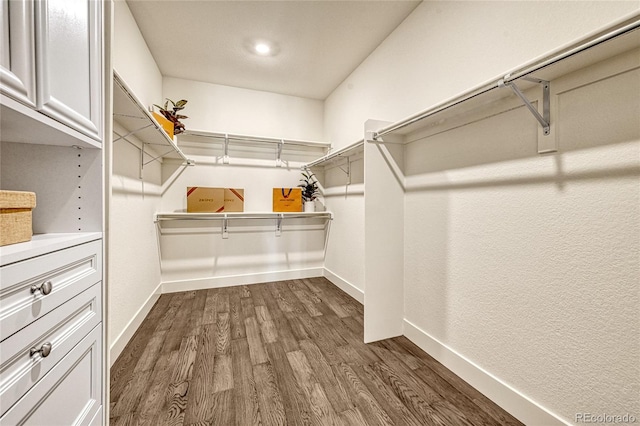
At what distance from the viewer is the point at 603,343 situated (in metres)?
0.93

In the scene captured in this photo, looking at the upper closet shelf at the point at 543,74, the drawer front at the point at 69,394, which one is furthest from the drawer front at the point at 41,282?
the upper closet shelf at the point at 543,74

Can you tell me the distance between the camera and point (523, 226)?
117 centimetres

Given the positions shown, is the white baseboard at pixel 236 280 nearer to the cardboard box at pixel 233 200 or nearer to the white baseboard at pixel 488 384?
the cardboard box at pixel 233 200

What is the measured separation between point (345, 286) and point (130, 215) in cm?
204

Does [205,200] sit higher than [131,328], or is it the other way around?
[205,200]

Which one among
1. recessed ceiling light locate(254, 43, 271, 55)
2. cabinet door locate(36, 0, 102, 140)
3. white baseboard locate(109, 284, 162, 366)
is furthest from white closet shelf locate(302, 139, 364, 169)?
white baseboard locate(109, 284, 162, 366)

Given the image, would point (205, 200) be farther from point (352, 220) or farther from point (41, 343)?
point (41, 343)

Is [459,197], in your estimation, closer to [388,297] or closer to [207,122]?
[388,297]

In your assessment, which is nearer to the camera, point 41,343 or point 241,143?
point 41,343

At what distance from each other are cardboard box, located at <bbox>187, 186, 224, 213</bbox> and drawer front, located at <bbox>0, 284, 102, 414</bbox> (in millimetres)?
1777

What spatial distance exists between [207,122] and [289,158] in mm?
986

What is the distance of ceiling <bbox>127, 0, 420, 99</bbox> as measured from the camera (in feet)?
5.93

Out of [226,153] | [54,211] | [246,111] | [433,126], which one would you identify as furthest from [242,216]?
[433,126]

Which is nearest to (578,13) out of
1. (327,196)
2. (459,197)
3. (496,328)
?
(459,197)
